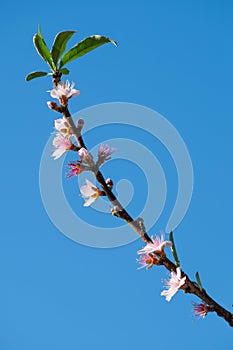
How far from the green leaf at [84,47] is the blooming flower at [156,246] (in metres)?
0.61

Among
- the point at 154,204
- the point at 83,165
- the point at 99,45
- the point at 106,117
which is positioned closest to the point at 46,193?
the point at 83,165

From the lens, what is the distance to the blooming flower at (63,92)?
136 cm

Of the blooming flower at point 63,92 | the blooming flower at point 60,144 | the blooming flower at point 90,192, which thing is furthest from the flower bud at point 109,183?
the blooming flower at point 63,92

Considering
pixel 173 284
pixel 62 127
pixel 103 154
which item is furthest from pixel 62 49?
pixel 173 284

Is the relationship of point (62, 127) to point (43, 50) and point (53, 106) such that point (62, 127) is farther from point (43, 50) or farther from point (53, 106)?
point (43, 50)

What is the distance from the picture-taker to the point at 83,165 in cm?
130

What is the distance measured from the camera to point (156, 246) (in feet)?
4.27

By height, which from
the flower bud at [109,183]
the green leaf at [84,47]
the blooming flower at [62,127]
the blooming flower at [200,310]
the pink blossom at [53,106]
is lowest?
the blooming flower at [200,310]

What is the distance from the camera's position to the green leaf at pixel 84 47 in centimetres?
137

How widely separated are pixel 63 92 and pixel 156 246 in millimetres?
546

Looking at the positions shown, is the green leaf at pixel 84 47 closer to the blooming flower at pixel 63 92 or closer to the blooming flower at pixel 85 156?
the blooming flower at pixel 63 92

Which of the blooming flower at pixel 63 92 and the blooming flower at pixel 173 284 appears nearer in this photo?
the blooming flower at pixel 173 284

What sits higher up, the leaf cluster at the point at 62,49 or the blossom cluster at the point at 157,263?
the leaf cluster at the point at 62,49

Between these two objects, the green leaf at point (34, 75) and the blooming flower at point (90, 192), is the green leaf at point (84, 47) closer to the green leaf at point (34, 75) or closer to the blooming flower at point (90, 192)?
the green leaf at point (34, 75)
